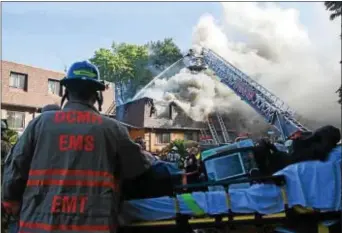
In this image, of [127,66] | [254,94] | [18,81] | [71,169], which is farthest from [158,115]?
[71,169]

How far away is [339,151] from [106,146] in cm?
140

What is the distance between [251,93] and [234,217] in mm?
14865

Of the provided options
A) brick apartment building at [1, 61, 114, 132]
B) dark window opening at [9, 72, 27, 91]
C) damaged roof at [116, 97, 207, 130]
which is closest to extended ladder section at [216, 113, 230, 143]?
damaged roof at [116, 97, 207, 130]

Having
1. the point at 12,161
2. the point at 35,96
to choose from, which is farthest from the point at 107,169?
the point at 35,96

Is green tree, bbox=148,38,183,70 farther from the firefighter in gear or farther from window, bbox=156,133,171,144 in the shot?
the firefighter in gear

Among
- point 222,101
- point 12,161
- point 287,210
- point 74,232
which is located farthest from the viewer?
point 222,101

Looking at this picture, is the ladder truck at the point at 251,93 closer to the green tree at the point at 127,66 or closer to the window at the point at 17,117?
the green tree at the point at 127,66

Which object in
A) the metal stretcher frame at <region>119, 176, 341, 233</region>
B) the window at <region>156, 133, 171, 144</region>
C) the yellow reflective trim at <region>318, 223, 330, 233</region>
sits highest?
the window at <region>156, 133, 171, 144</region>

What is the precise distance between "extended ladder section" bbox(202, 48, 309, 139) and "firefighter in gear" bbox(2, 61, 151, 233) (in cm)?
1210

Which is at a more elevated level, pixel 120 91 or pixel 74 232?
pixel 120 91

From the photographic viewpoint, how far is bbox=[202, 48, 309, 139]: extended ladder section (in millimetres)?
15289

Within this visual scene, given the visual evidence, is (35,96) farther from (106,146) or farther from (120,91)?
(106,146)

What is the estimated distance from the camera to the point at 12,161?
8.04ft

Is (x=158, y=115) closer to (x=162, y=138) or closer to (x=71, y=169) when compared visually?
(x=162, y=138)
